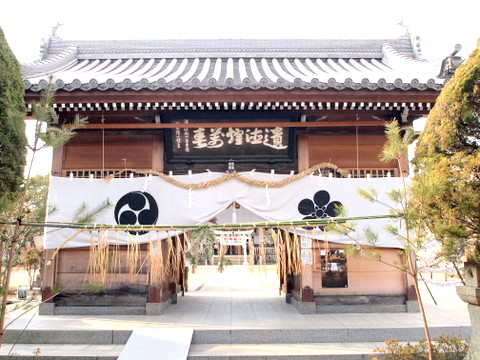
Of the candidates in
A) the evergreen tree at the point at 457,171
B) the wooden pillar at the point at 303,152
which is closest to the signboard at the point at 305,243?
the wooden pillar at the point at 303,152

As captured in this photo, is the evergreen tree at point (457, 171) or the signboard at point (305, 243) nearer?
the evergreen tree at point (457, 171)

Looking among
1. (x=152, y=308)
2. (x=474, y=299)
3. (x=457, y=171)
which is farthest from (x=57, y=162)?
(x=474, y=299)

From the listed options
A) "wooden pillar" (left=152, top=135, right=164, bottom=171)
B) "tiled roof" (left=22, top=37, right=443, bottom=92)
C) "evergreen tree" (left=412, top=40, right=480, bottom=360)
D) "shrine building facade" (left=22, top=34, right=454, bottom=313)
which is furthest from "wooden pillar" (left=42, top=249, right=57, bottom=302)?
"evergreen tree" (left=412, top=40, right=480, bottom=360)

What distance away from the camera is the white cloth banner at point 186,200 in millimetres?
7543

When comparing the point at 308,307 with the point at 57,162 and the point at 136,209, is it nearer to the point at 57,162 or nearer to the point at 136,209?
the point at 136,209

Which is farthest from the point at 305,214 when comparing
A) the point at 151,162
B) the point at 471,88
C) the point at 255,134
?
the point at 471,88

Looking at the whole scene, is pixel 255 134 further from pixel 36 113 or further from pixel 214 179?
pixel 36 113

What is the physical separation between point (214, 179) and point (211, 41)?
7377 mm

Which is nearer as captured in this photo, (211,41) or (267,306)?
(267,306)

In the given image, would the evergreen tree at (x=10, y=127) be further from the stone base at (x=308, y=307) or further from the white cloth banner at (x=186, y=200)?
the stone base at (x=308, y=307)

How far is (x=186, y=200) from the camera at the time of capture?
760 centimetres

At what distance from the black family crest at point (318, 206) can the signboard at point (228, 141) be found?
112 centimetres

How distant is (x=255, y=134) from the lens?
7.98 meters

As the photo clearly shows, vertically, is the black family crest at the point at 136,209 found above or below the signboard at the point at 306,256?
above
